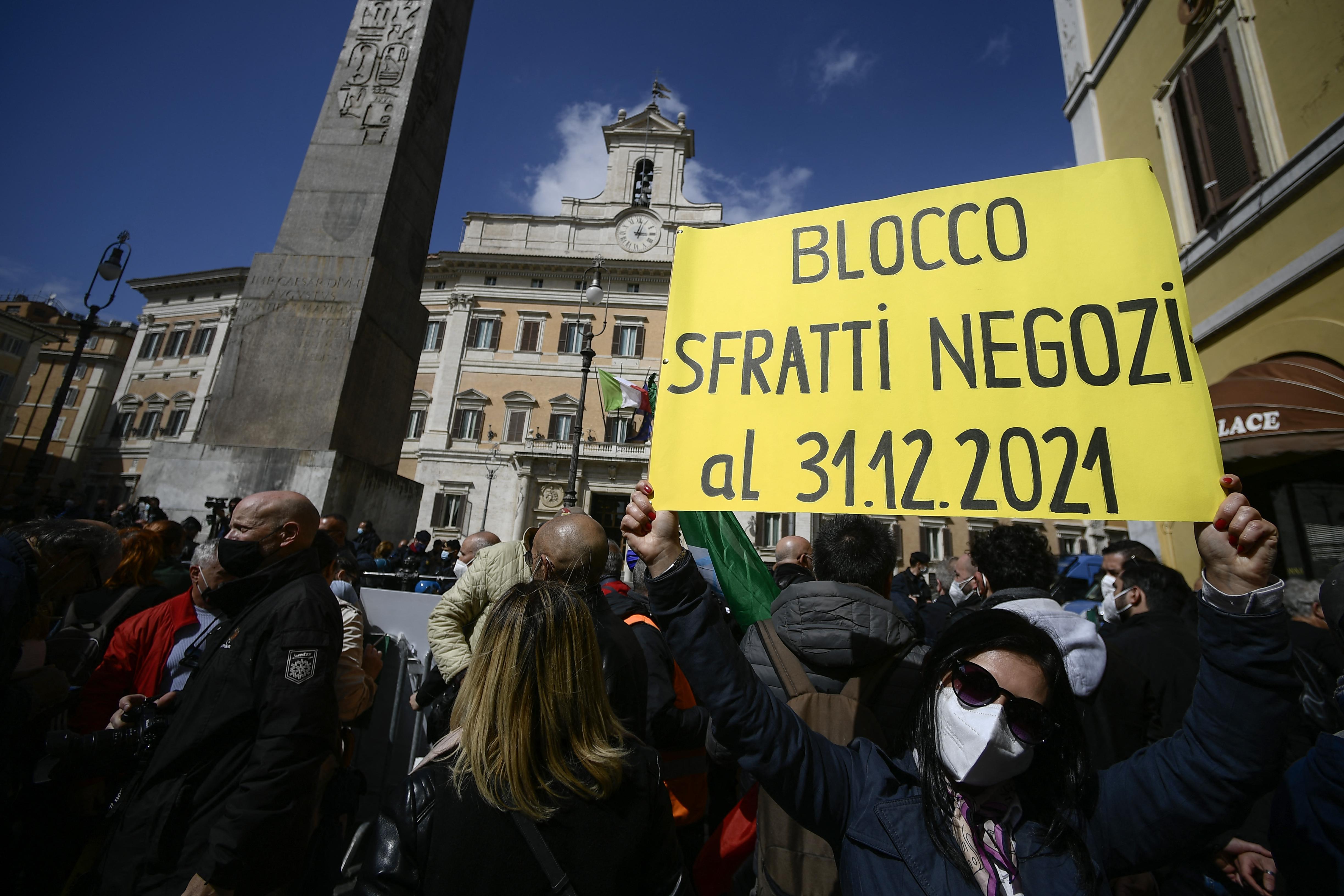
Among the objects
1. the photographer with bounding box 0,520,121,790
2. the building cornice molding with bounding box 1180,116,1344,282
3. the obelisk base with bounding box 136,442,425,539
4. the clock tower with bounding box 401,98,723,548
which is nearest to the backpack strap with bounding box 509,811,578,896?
the photographer with bounding box 0,520,121,790

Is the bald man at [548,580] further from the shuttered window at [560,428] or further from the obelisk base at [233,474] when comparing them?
the shuttered window at [560,428]

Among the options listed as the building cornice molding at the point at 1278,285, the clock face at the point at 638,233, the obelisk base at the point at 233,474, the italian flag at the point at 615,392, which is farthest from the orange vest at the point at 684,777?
the clock face at the point at 638,233

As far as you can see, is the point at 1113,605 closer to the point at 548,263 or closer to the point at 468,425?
the point at 468,425

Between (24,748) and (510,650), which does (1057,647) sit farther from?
(24,748)

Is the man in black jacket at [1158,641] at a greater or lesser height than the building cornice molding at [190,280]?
lesser

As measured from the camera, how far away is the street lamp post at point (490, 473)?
26781mm

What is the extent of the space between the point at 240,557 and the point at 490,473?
26.3 m

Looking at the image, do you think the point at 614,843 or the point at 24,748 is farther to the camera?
the point at 24,748

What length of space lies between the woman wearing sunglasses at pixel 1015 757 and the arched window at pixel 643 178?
116 feet

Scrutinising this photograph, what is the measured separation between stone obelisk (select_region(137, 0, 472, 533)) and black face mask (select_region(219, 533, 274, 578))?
11.6ft

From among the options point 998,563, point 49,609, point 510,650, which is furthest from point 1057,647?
point 49,609

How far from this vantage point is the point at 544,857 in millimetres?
1320

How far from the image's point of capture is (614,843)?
1.41 meters

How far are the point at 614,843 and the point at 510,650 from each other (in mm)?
486
